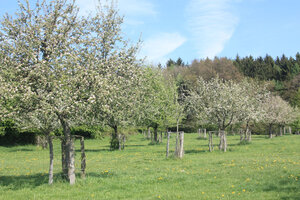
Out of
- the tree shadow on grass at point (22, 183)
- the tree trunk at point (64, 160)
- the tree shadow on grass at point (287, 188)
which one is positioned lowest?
the tree shadow on grass at point (22, 183)

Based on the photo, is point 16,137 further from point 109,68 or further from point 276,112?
point 276,112

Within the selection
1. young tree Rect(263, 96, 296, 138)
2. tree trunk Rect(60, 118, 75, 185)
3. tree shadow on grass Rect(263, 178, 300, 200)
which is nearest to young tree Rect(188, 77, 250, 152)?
tree shadow on grass Rect(263, 178, 300, 200)

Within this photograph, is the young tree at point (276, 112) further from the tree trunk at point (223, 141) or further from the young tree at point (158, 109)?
the tree trunk at point (223, 141)

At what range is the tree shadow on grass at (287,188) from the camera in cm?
1088

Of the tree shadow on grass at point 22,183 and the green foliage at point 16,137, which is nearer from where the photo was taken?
the tree shadow on grass at point 22,183

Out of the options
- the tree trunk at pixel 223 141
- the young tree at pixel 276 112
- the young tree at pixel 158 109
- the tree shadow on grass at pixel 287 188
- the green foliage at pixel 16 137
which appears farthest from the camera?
the young tree at pixel 276 112

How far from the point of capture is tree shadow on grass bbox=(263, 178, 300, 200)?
10881mm

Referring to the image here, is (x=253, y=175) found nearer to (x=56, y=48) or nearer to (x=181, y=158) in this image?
(x=181, y=158)

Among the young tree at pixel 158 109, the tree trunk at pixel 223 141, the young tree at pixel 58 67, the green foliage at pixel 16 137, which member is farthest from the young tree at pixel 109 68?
the green foliage at pixel 16 137

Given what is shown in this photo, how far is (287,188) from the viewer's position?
39.5 feet

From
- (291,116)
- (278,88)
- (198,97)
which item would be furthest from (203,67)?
(198,97)

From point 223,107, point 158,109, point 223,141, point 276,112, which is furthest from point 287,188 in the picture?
point 276,112

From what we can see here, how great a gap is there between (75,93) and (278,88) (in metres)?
103

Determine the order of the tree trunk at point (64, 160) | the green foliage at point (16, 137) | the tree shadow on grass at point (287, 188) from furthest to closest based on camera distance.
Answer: the green foliage at point (16, 137) → the tree trunk at point (64, 160) → the tree shadow on grass at point (287, 188)
